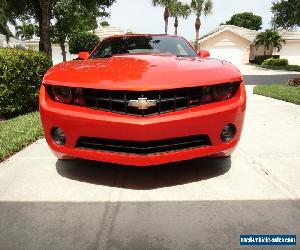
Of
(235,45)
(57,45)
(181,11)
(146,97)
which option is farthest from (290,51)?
(146,97)

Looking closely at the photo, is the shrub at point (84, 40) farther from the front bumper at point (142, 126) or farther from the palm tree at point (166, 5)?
the front bumper at point (142, 126)

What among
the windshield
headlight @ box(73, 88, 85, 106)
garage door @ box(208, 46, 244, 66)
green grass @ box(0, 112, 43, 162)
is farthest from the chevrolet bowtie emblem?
garage door @ box(208, 46, 244, 66)

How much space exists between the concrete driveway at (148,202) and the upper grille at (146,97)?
2.36ft

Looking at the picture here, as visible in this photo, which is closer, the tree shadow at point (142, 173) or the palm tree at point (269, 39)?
the tree shadow at point (142, 173)

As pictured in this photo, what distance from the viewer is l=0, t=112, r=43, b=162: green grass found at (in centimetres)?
447

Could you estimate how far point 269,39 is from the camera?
4712 centimetres

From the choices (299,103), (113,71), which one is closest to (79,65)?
(113,71)

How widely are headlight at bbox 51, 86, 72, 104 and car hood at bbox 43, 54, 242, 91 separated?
0.31 ft

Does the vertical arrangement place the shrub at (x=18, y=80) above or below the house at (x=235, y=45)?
above

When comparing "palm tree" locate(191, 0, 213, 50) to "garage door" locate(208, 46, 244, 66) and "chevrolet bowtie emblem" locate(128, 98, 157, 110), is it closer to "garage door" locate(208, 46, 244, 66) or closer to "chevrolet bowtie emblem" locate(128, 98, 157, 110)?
"garage door" locate(208, 46, 244, 66)

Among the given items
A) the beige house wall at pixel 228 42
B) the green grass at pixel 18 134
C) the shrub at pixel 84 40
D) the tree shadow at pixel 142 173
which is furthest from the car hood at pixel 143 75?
the beige house wall at pixel 228 42

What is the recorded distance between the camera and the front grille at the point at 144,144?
10.00 ft

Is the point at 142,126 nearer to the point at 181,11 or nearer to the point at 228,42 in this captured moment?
the point at 228,42

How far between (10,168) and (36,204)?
107cm
